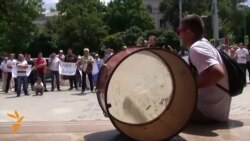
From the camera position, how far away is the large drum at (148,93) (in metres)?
3.88

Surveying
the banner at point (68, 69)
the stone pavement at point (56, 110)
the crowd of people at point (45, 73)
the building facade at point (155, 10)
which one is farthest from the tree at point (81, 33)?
the stone pavement at point (56, 110)

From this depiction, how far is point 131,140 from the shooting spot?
3.99 metres

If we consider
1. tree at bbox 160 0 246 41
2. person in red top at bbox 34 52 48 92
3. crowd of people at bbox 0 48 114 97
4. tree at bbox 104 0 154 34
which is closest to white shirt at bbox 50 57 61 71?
crowd of people at bbox 0 48 114 97

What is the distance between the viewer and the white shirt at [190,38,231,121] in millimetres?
4289

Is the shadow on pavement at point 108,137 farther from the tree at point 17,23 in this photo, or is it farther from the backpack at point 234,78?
the tree at point 17,23

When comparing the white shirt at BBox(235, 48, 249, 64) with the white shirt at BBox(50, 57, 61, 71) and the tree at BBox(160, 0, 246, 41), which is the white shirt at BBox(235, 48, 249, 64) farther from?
the tree at BBox(160, 0, 246, 41)

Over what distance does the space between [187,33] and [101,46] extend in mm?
62590

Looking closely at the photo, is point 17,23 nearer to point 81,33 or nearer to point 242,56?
point 81,33

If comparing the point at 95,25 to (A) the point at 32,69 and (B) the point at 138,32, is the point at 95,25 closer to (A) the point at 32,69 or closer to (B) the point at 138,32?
(B) the point at 138,32

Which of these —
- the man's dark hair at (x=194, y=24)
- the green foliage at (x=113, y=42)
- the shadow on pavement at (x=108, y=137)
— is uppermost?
the man's dark hair at (x=194, y=24)

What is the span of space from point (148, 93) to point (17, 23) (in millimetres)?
56223

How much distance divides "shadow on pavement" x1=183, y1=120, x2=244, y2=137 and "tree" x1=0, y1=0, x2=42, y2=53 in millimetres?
48754

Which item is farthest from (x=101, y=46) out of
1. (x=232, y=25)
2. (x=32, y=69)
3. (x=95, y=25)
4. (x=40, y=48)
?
(x=32, y=69)

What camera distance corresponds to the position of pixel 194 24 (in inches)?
176
